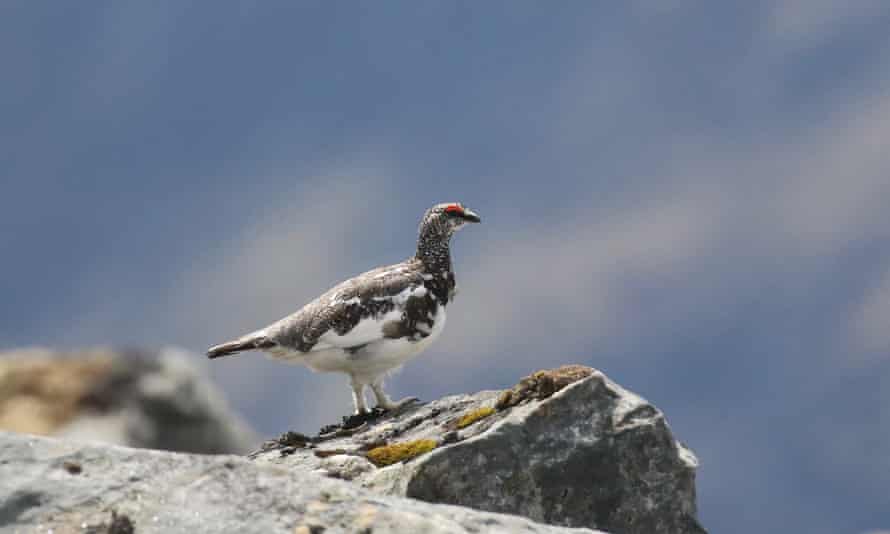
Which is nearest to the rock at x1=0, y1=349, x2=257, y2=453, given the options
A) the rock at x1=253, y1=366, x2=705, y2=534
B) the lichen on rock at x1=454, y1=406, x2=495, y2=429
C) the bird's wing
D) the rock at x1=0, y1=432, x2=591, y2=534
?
the bird's wing

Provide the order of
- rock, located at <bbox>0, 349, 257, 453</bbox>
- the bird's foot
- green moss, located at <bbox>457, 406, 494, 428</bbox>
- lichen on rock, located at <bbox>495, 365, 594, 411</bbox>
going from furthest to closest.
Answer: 1. rock, located at <bbox>0, 349, 257, 453</bbox>
2. the bird's foot
3. green moss, located at <bbox>457, 406, 494, 428</bbox>
4. lichen on rock, located at <bbox>495, 365, 594, 411</bbox>

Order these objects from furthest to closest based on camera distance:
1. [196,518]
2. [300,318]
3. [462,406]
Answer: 1. [300,318]
2. [462,406]
3. [196,518]

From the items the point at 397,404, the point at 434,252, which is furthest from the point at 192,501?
the point at 434,252

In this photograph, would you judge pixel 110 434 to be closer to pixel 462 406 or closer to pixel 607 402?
pixel 462 406

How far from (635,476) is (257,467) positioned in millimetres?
Result: 4669

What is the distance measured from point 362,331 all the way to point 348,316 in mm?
230

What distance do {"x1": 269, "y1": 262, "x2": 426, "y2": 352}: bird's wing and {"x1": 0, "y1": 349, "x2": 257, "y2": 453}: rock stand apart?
7.41 m

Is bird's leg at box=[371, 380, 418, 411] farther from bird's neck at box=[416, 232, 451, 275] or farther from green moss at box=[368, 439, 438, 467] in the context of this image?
green moss at box=[368, 439, 438, 467]

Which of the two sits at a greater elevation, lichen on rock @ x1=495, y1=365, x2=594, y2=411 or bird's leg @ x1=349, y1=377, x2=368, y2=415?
bird's leg @ x1=349, y1=377, x2=368, y2=415

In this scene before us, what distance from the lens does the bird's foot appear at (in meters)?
14.2

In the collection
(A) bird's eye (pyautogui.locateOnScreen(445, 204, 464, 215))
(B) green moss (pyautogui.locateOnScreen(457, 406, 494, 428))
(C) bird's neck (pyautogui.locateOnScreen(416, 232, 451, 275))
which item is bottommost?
(B) green moss (pyautogui.locateOnScreen(457, 406, 494, 428))

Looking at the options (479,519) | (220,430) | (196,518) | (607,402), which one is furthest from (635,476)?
(220,430)

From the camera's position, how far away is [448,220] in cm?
1598

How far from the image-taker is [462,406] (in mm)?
12359
